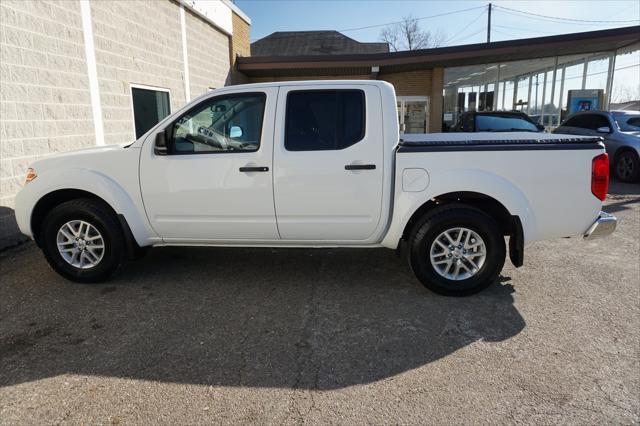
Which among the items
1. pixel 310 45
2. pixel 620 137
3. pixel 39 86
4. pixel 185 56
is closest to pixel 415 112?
pixel 620 137

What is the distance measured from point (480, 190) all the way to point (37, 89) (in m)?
6.34

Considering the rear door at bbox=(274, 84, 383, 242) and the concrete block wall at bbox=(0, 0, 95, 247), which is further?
the concrete block wall at bbox=(0, 0, 95, 247)

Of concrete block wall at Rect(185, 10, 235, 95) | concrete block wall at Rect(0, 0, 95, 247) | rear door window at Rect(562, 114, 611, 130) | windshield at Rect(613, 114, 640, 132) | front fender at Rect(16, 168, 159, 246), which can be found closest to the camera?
front fender at Rect(16, 168, 159, 246)

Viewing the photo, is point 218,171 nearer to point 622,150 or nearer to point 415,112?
point 622,150

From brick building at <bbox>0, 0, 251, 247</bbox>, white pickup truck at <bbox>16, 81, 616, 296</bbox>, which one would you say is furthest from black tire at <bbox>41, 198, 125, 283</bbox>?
brick building at <bbox>0, 0, 251, 247</bbox>

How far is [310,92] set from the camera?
4.25 m

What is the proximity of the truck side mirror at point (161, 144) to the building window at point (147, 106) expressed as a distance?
219 inches

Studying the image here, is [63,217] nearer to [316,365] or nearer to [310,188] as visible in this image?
[310,188]

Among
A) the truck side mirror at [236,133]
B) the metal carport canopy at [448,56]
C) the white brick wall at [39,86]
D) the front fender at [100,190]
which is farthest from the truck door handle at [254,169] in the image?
the metal carport canopy at [448,56]

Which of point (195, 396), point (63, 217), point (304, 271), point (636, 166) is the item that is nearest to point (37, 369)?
point (195, 396)

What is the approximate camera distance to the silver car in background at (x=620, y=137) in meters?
10.2

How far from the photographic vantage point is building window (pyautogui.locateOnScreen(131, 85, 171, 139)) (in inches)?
369

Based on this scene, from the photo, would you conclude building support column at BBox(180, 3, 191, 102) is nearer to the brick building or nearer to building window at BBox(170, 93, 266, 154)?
the brick building

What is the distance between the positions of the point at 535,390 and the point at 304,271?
2.67m
